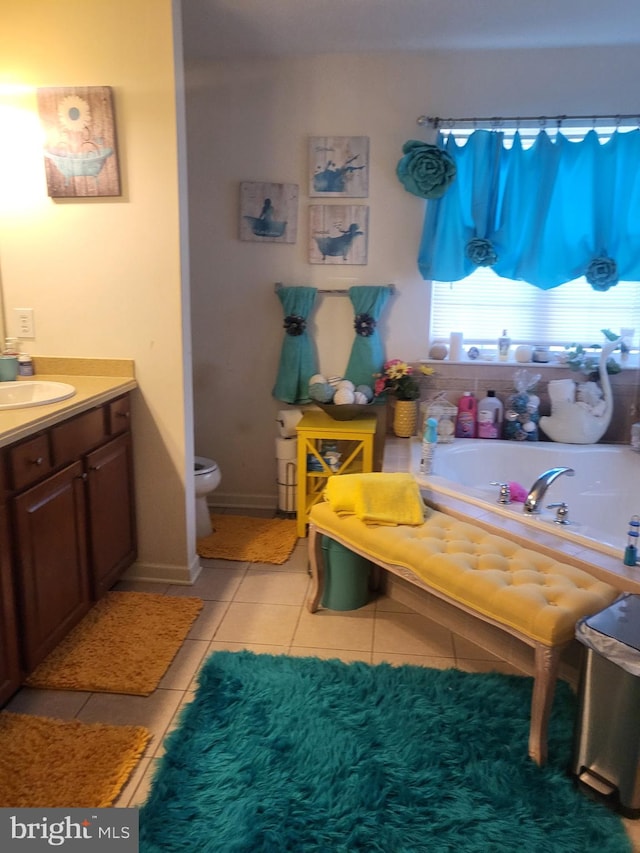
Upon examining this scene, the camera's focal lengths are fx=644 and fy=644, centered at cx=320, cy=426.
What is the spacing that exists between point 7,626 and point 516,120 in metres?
3.08

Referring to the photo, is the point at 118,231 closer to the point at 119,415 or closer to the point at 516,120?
the point at 119,415

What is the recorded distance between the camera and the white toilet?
3.15m

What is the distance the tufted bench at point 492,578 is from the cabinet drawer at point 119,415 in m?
0.85

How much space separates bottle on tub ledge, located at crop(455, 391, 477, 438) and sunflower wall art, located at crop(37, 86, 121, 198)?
1942 millimetres

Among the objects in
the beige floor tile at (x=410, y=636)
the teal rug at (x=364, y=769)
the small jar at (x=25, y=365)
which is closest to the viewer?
the teal rug at (x=364, y=769)

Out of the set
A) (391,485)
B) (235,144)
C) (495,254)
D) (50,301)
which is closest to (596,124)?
(495,254)

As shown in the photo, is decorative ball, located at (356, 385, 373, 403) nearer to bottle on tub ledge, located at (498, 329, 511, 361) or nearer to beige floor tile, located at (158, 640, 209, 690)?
bottle on tub ledge, located at (498, 329, 511, 361)

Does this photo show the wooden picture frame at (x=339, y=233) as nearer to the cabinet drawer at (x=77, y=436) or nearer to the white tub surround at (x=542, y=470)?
the white tub surround at (x=542, y=470)

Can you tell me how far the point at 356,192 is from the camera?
3326 mm

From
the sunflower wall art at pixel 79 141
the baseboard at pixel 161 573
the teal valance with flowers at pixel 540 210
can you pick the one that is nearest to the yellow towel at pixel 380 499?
the baseboard at pixel 161 573

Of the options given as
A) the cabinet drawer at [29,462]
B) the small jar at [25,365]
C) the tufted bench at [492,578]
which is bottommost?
the tufted bench at [492,578]

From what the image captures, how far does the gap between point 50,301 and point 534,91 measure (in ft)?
8.11

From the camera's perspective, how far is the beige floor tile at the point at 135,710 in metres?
1.96

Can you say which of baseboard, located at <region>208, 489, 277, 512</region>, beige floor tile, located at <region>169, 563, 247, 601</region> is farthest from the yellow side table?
beige floor tile, located at <region>169, 563, 247, 601</region>
